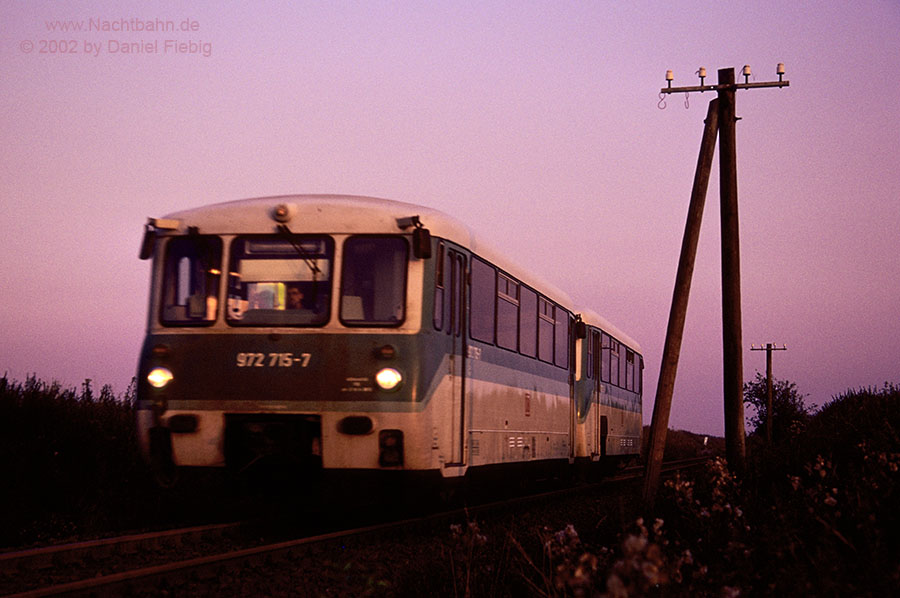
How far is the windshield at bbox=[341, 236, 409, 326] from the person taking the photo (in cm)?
963

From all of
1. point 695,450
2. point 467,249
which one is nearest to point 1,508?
point 467,249

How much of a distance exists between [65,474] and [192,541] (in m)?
2.56

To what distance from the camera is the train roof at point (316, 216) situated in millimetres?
9773

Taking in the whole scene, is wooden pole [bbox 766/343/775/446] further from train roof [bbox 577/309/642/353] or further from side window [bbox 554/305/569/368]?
side window [bbox 554/305/569/368]

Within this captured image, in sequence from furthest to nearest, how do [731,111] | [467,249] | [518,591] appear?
1. [731,111]
2. [467,249]
3. [518,591]

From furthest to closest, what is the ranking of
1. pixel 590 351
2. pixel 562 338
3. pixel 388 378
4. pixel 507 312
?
1. pixel 590 351
2. pixel 562 338
3. pixel 507 312
4. pixel 388 378

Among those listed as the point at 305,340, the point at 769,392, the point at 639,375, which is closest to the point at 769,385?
the point at 769,392

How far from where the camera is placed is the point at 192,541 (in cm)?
923

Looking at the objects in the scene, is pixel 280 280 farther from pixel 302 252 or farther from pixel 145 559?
pixel 145 559

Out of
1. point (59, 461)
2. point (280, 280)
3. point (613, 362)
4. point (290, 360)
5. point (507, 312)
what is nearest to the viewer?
point (290, 360)

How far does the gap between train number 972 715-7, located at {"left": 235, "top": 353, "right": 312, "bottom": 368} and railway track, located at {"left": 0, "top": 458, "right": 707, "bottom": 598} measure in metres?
1.59

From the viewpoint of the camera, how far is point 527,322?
44.8 ft

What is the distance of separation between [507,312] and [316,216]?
3.47 m

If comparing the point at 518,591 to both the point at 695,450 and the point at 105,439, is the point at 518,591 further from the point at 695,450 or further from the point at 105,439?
the point at 695,450
